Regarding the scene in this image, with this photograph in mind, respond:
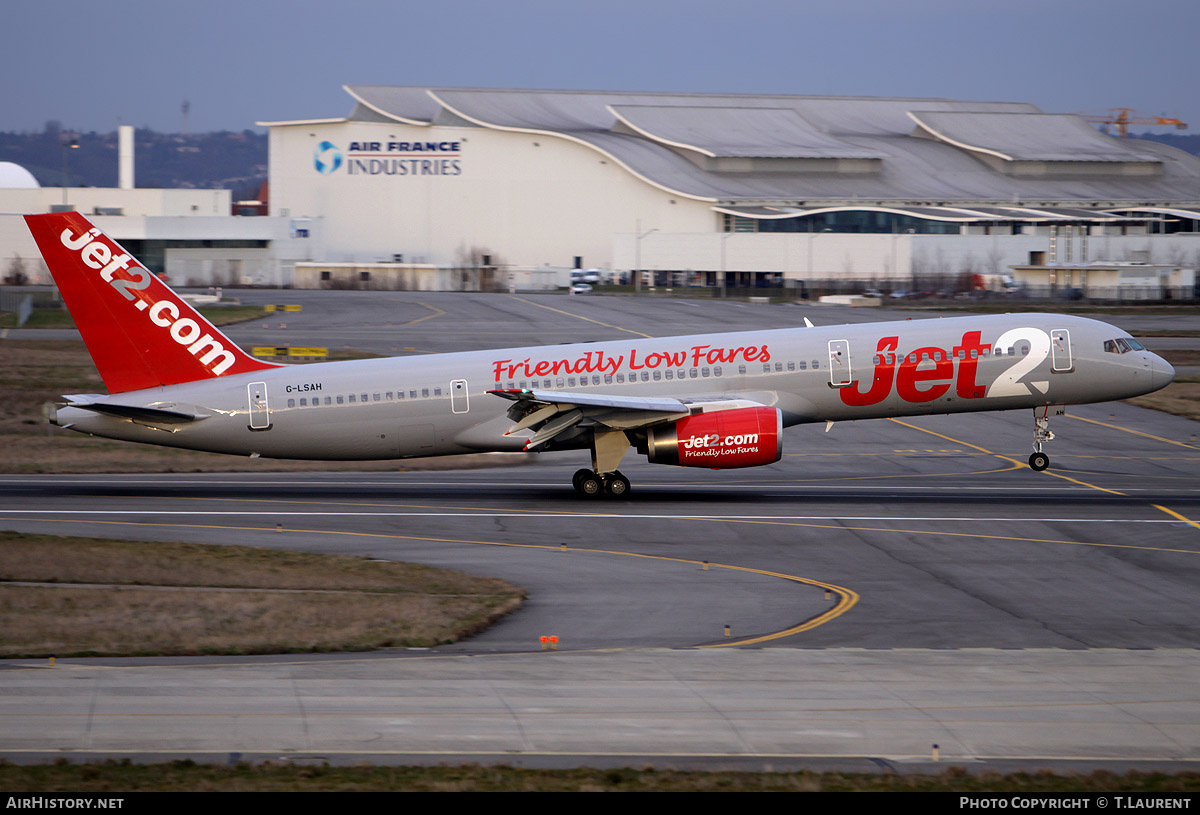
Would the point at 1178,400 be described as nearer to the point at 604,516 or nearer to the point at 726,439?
the point at 726,439

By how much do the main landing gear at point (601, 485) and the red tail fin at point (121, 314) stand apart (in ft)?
37.4

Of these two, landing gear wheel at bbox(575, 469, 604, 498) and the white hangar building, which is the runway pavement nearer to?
landing gear wheel at bbox(575, 469, 604, 498)

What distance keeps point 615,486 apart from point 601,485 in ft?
1.42

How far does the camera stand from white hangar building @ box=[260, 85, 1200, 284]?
14738 centimetres

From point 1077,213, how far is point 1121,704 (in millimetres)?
149385

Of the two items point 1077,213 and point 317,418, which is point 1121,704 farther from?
point 1077,213

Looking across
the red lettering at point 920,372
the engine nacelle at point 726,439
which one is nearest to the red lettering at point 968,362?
the red lettering at point 920,372

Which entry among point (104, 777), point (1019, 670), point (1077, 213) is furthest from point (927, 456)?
point (1077, 213)

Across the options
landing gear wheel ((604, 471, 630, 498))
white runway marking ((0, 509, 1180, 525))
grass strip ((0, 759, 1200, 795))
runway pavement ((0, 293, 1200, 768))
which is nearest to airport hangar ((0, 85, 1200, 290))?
runway pavement ((0, 293, 1200, 768))

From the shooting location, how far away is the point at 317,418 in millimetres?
36531

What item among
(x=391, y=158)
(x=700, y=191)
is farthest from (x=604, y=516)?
(x=391, y=158)

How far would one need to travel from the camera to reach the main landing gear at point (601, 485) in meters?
37.1

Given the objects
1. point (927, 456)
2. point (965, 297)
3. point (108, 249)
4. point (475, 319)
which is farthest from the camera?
point (965, 297)

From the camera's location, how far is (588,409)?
3522cm
